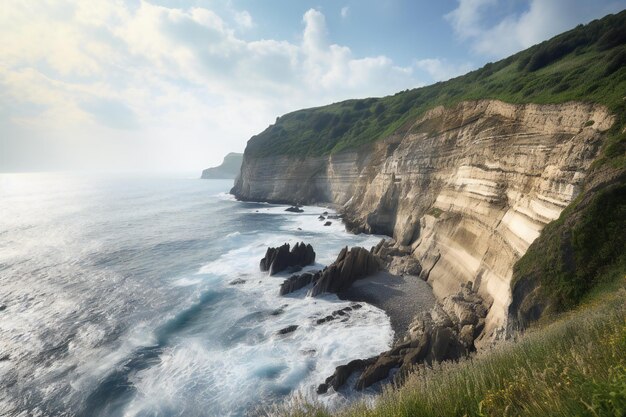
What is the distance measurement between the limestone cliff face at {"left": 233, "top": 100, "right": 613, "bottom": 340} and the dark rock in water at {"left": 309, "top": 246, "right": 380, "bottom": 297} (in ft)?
16.4

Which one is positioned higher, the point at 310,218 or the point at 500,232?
the point at 500,232

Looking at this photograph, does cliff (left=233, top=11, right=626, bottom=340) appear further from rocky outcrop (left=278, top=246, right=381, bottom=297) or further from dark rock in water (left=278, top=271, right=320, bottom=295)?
dark rock in water (left=278, top=271, right=320, bottom=295)

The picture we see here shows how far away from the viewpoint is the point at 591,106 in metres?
18.5

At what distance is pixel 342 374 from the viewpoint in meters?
16.1

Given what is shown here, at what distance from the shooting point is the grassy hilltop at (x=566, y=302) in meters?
3.98

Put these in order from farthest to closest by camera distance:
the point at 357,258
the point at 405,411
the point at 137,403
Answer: the point at 357,258
the point at 137,403
the point at 405,411

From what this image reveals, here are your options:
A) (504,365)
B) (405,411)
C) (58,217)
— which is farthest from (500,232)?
(58,217)

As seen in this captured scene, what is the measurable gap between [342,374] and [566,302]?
10.2 metres

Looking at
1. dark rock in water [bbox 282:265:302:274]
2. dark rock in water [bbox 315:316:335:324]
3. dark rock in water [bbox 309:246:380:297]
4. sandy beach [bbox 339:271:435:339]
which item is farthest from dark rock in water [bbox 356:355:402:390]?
dark rock in water [bbox 282:265:302:274]

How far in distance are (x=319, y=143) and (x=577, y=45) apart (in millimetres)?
59049

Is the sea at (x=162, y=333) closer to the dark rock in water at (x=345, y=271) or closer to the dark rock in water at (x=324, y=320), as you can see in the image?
the dark rock in water at (x=324, y=320)

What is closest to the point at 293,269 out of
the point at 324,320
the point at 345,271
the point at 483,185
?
the point at 345,271

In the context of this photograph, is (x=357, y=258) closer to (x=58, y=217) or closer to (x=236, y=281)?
(x=236, y=281)

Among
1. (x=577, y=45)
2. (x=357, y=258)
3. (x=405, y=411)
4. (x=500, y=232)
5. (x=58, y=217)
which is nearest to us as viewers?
(x=405, y=411)
